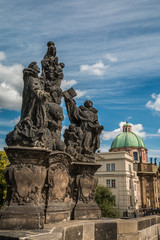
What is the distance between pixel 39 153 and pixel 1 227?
175 centimetres

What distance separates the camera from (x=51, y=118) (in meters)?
7.34

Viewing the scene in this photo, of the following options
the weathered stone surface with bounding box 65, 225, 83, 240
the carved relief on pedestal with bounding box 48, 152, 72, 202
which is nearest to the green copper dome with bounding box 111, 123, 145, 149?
the carved relief on pedestal with bounding box 48, 152, 72, 202

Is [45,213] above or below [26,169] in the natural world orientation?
below

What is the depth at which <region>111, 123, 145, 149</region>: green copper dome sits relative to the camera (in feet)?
208

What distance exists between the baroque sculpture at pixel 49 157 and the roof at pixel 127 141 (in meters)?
56.7

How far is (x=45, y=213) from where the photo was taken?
19.3 feet

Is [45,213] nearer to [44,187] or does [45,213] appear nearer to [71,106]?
[44,187]

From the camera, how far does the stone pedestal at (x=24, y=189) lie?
5027mm

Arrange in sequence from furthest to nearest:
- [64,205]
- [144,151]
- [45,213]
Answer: [144,151] < [64,205] < [45,213]

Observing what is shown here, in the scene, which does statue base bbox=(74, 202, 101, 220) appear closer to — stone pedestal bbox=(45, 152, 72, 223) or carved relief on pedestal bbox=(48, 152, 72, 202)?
stone pedestal bbox=(45, 152, 72, 223)

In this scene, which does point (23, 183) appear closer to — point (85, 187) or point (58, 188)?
point (58, 188)

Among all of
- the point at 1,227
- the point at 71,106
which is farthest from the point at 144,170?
the point at 1,227

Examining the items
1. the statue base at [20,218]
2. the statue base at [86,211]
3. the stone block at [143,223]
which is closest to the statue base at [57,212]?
the statue base at [86,211]

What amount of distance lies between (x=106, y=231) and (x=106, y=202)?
1140 inches
